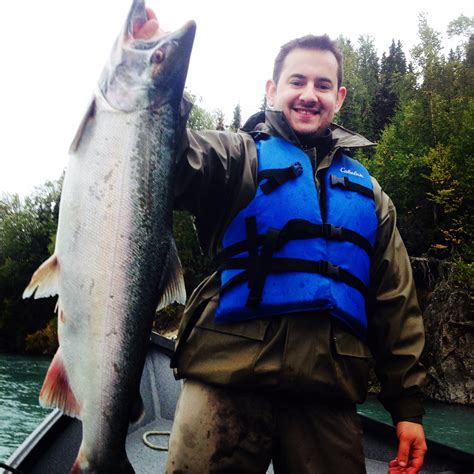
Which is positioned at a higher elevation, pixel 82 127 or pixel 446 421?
pixel 82 127

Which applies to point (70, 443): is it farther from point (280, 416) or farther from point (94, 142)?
point (94, 142)

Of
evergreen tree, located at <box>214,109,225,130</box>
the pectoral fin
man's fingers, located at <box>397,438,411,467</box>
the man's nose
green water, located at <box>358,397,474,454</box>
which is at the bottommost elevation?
green water, located at <box>358,397,474,454</box>

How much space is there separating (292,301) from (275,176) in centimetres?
67

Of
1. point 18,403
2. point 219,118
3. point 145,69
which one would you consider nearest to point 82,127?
point 145,69

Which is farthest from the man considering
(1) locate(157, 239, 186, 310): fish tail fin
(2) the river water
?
(2) the river water

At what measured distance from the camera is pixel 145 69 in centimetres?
225

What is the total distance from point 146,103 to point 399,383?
1.93 metres

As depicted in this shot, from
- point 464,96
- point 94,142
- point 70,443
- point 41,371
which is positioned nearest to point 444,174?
point 464,96

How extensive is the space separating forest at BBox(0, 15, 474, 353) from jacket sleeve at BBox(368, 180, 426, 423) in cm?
1980

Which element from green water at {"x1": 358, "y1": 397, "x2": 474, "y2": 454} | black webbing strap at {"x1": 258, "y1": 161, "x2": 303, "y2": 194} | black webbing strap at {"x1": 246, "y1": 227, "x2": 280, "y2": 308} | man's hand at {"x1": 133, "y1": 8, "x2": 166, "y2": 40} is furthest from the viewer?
green water at {"x1": 358, "y1": 397, "x2": 474, "y2": 454}

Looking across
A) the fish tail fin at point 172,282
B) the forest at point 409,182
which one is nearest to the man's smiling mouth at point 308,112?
the fish tail fin at point 172,282

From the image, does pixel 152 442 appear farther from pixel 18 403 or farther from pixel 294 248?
pixel 18 403

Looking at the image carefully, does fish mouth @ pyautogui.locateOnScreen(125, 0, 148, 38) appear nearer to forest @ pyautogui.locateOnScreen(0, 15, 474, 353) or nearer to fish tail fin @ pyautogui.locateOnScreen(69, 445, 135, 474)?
fish tail fin @ pyautogui.locateOnScreen(69, 445, 135, 474)

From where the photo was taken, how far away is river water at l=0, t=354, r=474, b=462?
12.3 m
